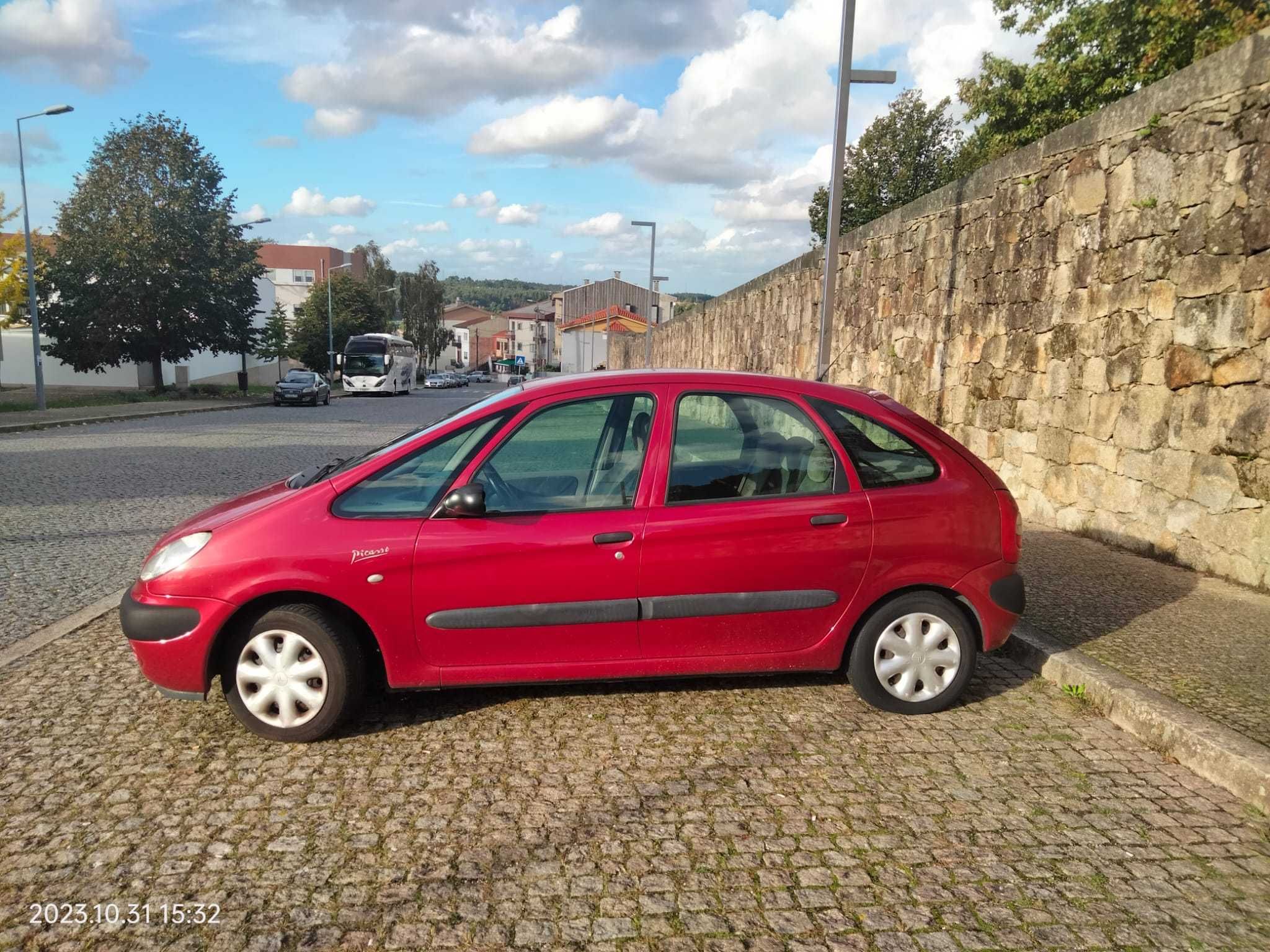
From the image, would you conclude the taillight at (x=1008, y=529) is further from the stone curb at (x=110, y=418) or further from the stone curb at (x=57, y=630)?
the stone curb at (x=110, y=418)

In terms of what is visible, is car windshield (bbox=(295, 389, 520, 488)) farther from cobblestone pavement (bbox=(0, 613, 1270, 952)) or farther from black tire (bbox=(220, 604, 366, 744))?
cobblestone pavement (bbox=(0, 613, 1270, 952))

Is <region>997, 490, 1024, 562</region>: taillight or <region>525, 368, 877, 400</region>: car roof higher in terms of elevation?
<region>525, 368, 877, 400</region>: car roof

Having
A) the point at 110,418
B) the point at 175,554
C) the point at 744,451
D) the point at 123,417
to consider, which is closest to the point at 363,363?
the point at 123,417

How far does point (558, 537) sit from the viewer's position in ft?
12.8

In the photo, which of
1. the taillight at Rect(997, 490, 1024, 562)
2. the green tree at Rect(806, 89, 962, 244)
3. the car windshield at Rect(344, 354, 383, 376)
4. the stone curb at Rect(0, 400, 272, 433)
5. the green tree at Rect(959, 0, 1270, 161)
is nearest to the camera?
the taillight at Rect(997, 490, 1024, 562)

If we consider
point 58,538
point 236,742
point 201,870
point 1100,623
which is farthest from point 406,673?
point 58,538

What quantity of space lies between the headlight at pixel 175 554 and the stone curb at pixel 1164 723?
398cm

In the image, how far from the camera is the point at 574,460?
14.0 feet

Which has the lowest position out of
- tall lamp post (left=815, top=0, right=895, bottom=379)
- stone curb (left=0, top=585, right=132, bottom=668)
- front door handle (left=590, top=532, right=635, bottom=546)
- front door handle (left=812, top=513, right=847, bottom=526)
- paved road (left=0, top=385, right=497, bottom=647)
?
paved road (left=0, top=385, right=497, bottom=647)

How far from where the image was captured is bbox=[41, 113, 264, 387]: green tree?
36844 mm

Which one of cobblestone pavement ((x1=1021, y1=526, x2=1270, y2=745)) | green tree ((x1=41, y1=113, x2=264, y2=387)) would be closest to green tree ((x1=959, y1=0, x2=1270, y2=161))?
cobblestone pavement ((x1=1021, y1=526, x2=1270, y2=745))

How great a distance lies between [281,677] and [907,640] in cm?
268

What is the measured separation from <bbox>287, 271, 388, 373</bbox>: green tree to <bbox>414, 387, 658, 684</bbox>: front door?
60.9 meters

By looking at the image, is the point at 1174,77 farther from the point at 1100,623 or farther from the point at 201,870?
the point at 201,870
